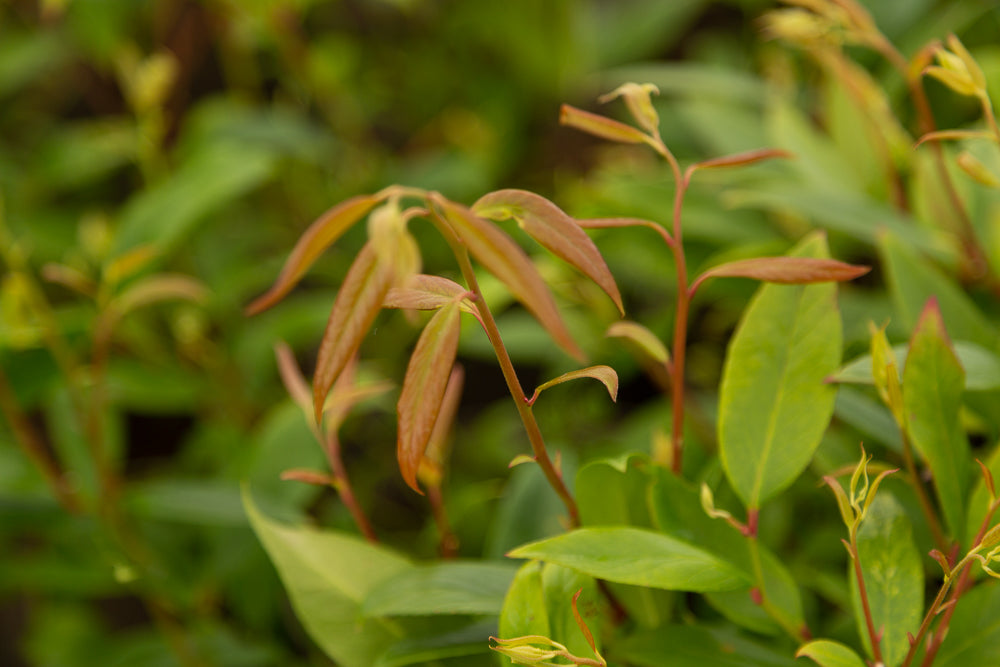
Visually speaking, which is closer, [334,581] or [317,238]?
[317,238]

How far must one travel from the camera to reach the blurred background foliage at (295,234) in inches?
22.4

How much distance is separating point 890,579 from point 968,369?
0.11m

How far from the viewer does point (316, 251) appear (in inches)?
10.2

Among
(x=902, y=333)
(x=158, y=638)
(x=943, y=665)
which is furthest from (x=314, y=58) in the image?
(x=943, y=665)

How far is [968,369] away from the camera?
0.35 m

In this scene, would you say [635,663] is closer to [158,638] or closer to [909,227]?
[909,227]

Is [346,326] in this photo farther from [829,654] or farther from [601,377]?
[829,654]

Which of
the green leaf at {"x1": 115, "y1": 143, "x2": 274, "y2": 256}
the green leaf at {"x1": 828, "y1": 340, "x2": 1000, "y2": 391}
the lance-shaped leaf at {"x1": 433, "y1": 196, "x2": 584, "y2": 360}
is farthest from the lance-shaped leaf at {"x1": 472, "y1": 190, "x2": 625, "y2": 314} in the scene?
the green leaf at {"x1": 115, "y1": 143, "x2": 274, "y2": 256}

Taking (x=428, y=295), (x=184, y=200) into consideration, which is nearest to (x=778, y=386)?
(x=428, y=295)

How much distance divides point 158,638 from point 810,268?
0.64m

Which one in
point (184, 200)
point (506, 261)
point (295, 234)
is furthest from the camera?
point (295, 234)

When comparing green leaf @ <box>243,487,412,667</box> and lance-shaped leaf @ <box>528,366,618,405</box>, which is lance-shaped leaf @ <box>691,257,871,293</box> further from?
green leaf @ <box>243,487,412,667</box>

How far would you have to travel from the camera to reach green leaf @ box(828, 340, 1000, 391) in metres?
0.33

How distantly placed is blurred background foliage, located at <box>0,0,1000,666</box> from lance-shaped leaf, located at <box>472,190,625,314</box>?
7.6 inches
